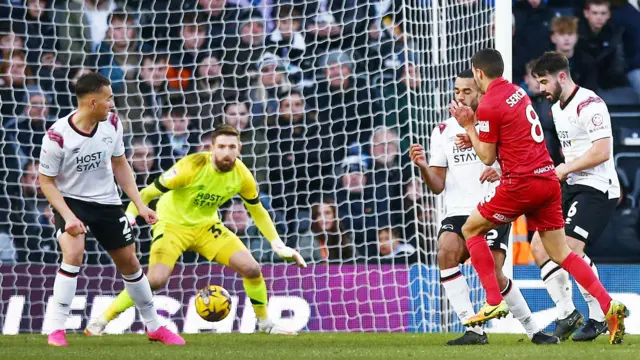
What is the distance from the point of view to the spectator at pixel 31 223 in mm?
11164

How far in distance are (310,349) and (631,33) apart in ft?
21.8

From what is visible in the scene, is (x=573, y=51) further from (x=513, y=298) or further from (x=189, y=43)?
(x=513, y=298)

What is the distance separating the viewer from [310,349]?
7180mm

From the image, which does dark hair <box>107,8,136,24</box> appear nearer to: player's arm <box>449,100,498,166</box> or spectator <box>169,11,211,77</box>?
spectator <box>169,11,211,77</box>

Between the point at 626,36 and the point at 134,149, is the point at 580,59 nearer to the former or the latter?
the point at 626,36

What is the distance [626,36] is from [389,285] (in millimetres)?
4182

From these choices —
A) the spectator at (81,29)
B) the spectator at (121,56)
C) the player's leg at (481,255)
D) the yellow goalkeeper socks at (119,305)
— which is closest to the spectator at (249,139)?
the spectator at (121,56)

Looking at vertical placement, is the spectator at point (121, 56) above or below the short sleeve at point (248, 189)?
above

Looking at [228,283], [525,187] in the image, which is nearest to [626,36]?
[228,283]

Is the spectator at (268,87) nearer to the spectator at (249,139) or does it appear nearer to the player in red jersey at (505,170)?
the spectator at (249,139)

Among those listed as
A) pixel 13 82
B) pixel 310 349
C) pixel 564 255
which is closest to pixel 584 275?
pixel 564 255

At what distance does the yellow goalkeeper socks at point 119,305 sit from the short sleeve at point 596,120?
143 inches

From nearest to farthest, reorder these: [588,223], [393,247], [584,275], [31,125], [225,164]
Answer: [584,275]
[588,223]
[225,164]
[393,247]
[31,125]

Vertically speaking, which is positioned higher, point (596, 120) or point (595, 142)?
point (596, 120)
